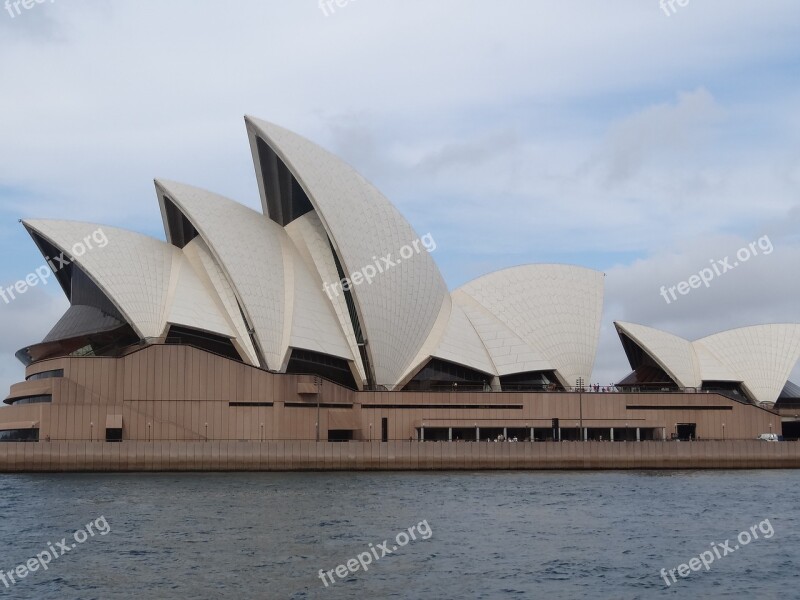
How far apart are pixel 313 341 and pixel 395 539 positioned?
29993 mm

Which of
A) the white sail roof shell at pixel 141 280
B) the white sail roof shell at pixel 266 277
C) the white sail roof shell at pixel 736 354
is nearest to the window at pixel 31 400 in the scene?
the white sail roof shell at pixel 141 280

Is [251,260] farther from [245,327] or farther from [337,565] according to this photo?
[337,565]

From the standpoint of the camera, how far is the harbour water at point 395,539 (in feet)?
77.0

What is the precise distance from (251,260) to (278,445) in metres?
11.1

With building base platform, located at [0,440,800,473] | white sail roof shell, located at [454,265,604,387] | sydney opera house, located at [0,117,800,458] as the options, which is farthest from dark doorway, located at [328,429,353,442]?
white sail roof shell, located at [454,265,604,387]

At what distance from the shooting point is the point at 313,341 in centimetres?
5806

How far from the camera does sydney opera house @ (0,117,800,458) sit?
179ft

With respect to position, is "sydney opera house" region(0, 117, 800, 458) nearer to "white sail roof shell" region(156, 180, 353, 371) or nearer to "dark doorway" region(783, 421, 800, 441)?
"white sail roof shell" region(156, 180, 353, 371)

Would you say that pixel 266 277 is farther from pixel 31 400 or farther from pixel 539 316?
pixel 539 316

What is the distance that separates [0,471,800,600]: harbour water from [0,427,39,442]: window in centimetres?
861

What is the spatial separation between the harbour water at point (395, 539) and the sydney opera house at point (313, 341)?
33.3 ft

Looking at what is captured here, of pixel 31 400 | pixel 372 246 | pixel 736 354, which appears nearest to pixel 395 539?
pixel 372 246

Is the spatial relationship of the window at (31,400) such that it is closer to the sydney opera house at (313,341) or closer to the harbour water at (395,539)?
the sydney opera house at (313,341)

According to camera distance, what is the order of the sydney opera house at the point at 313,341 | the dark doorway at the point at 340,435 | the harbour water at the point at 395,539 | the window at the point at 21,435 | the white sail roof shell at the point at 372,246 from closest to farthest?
the harbour water at the point at 395,539 < the window at the point at 21,435 < the sydney opera house at the point at 313,341 < the white sail roof shell at the point at 372,246 < the dark doorway at the point at 340,435
